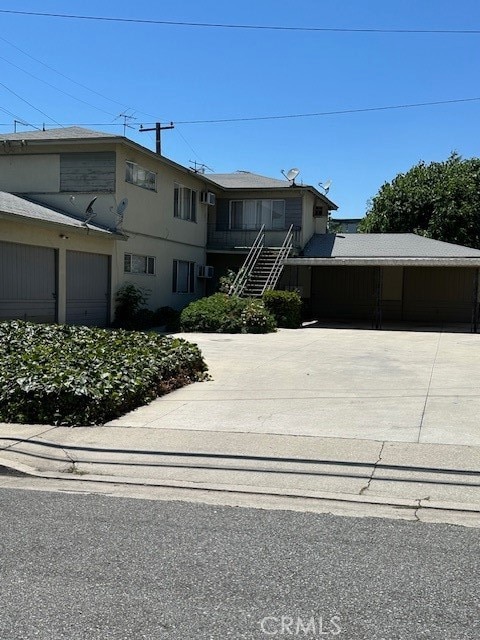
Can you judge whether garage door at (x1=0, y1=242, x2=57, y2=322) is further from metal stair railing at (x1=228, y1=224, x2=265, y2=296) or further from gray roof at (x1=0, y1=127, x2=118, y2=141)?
metal stair railing at (x1=228, y1=224, x2=265, y2=296)

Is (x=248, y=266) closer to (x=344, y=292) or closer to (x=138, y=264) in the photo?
(x=138, y=264)

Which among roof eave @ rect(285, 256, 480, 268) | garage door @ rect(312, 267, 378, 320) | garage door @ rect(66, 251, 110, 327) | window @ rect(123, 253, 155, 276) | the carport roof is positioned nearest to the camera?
garage door @ rect(66, 251, 110, 327)

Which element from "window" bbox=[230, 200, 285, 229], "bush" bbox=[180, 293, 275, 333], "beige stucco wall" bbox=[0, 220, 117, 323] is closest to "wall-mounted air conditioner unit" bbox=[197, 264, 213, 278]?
"window" bbox=[230, 200, 285, 229]

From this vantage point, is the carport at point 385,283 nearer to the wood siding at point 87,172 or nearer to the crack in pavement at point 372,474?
the wood siding at point 87,172

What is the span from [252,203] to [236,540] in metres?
24.6

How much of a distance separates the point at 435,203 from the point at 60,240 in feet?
82.2

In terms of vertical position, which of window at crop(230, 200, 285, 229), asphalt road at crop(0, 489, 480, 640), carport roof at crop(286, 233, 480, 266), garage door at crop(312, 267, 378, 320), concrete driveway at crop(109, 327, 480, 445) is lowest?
asphalt road at crop(0, 489, 480, 640)

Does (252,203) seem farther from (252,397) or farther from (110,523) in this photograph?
(110,523)

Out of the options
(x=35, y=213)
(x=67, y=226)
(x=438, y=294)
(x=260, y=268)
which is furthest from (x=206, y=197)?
(x=438, y=294)

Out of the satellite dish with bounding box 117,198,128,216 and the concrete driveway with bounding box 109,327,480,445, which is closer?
the concrete driveway with bounding box 109,327,480,445

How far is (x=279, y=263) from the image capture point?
2566 centimetres

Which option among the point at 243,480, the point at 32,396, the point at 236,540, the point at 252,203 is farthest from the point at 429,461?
the point at 252,203

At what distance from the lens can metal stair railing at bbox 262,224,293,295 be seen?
2494 centimetres

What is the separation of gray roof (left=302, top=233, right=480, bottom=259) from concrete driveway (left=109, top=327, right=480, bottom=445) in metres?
9.38
